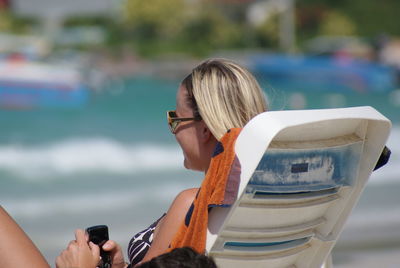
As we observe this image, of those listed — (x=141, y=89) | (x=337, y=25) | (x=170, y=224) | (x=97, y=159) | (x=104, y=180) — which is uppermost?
(x=170, y=224)

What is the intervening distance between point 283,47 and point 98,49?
37.1ft

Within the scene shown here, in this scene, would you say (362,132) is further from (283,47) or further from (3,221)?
(283,47)

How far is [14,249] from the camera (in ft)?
6.24

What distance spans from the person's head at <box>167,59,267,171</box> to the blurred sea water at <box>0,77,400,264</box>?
13.4 inches

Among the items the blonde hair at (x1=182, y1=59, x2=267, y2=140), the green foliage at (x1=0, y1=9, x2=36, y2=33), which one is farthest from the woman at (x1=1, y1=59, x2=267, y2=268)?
the green foliage at (x1=0, y1=9, x2=36, y2=33)

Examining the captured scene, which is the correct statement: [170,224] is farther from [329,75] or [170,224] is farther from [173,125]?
[329,75]

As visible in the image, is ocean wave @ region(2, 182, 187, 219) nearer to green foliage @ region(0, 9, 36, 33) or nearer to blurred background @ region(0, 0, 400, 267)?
blurred background @ region(0, 0, 400, 267)

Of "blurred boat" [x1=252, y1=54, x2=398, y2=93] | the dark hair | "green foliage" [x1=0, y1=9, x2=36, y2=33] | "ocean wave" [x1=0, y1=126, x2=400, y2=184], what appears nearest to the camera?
the dark hair

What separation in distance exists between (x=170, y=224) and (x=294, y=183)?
1.13 ft

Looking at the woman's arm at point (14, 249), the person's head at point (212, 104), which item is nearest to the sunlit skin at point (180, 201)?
the person's head at point (212, 104)

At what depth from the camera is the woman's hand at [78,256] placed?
1802 mm

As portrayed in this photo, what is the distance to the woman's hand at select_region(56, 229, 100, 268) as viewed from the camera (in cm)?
180

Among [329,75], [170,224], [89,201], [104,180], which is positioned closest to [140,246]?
[170,224]

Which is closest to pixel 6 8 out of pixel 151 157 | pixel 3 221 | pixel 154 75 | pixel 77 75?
pixel 154 75
